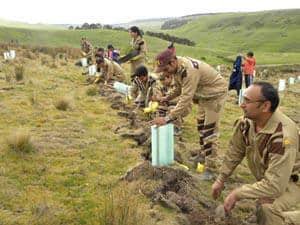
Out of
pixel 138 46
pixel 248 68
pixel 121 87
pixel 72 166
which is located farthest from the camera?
pixel 248 68

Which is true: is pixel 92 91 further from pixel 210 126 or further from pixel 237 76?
pixel 210 126

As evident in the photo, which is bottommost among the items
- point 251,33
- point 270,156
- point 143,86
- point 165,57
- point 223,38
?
point 223,38

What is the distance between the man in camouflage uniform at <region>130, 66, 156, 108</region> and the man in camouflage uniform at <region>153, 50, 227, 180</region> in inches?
89.8

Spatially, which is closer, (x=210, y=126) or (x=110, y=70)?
(x=210, y=126)

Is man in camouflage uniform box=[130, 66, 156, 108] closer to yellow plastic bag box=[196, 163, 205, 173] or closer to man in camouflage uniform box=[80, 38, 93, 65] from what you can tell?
yellow plastic bag box=[196, 163, 205, 173]

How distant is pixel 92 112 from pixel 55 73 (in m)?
8.00

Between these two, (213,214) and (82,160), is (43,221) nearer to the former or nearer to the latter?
(213,214)

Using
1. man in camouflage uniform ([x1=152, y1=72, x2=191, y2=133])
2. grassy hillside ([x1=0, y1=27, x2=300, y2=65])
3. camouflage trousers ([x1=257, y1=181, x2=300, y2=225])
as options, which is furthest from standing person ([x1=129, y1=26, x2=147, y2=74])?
grassy hillside ([x1=0, y1=27, x2=300, y2=65])

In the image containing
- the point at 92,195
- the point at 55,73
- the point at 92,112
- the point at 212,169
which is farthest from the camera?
the point at 55,73

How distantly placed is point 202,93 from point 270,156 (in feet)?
8.12

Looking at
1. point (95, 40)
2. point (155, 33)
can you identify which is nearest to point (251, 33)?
point (155, 33)

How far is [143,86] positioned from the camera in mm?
9773

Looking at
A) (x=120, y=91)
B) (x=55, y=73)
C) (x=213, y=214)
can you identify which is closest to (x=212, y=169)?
(x=213, y=214)

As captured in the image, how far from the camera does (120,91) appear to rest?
525 inches
